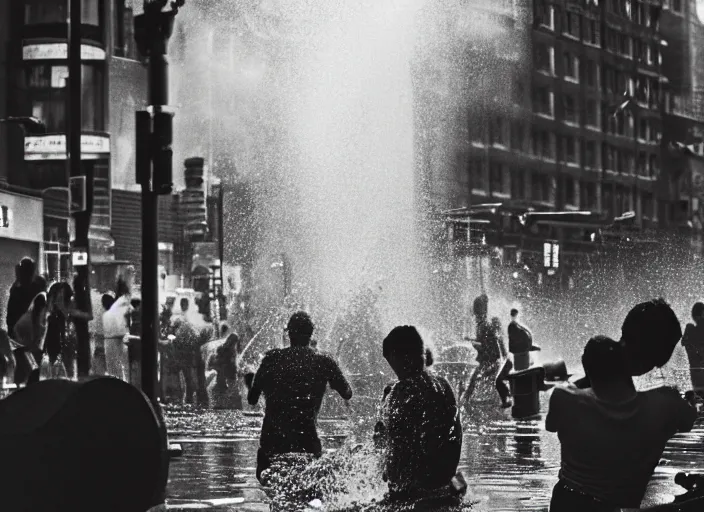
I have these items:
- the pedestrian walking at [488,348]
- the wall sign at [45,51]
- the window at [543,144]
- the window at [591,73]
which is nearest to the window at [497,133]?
the window at [543,144]

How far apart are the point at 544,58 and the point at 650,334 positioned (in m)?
80.7

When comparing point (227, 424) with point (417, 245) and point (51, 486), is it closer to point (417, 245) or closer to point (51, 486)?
point (51, 486)

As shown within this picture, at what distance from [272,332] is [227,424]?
17.9 metres

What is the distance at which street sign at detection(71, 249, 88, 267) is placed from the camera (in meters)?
22.3

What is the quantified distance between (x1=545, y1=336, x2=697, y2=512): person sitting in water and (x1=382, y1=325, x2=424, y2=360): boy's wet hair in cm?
166

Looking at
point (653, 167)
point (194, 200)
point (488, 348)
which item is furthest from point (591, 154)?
point (488, 348)

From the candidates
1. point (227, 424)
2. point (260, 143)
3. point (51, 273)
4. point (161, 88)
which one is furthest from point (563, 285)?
point (161, 88)

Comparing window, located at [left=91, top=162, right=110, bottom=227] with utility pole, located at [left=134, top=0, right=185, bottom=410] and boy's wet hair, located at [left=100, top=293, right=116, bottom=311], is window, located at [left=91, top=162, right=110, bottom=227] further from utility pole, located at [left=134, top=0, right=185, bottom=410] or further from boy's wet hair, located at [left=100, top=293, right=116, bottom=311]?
utility pole, located at [left=134, top=0, right=185, bottom=410]

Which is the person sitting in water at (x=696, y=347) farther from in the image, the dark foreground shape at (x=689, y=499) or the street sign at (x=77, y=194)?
the dark foreground shape at (x=689, y=499)

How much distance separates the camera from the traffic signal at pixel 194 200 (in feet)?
186

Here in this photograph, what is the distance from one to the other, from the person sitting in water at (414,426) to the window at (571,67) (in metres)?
81.8

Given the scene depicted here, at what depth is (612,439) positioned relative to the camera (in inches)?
203

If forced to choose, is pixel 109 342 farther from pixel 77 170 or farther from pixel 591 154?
pixel 591 154

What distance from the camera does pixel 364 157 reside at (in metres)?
52.6
